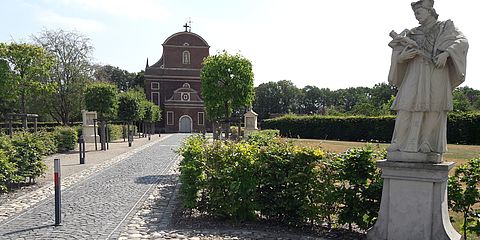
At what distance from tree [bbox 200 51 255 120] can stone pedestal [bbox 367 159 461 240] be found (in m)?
10.1

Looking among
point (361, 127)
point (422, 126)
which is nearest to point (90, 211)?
point (422, 126)

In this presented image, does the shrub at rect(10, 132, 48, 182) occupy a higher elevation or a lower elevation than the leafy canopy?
lower

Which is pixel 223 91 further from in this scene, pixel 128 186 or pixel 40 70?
pixel 40 70

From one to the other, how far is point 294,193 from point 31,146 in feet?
24.9

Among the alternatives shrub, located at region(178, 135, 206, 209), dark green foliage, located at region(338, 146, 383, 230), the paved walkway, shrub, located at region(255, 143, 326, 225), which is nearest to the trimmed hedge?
the paved walkway

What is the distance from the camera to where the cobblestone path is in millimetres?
5656

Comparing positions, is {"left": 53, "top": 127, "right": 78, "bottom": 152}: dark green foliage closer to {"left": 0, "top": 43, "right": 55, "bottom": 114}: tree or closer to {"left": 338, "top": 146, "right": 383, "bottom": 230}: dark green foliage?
{"left": 0, "top": 43, "right": 55, "bottom": 114}: tree

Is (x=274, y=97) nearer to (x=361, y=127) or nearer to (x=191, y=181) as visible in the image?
(x=361, y=127)

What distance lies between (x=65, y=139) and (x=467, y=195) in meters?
20.8

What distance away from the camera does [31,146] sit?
10000 millimetres

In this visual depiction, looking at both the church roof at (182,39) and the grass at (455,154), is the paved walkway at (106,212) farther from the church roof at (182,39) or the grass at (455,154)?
the church roof at (182,39)

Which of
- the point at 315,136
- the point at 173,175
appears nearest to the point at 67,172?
the point at 173,175

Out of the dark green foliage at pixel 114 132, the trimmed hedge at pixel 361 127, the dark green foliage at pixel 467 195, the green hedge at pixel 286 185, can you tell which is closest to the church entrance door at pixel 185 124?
the trimmed hedge at pixel 361 127

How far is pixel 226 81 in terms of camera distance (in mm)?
14266
